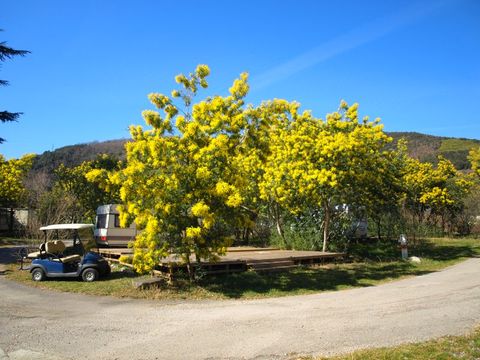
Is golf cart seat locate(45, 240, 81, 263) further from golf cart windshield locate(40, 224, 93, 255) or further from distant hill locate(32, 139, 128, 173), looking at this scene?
distant hill locate(32, 139, 128, 173)

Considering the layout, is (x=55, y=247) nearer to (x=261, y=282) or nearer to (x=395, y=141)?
(x=261, y=282)

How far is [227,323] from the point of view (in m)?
8.30

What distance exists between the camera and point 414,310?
364 inches

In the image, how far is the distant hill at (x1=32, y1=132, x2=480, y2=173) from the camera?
74213 mm

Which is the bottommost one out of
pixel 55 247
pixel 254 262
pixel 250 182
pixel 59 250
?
pixel 254 262

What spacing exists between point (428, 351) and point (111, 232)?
17837 mm

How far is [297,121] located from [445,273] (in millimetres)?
9131

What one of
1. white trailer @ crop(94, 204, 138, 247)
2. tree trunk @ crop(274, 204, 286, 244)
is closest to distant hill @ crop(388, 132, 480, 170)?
tree trunk @ crop(274, 204, 286, 244)

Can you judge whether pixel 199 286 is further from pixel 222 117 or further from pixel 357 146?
pixel 357 146

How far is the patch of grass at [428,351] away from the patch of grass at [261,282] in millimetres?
5327

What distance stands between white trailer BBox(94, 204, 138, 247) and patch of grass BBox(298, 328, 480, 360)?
16.8m

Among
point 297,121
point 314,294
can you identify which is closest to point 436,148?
point 297,121

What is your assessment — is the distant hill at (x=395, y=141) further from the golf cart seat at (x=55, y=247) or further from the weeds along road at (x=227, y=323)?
the weeds along road at (x=227, y=323)

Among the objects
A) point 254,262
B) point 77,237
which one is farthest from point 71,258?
point 254,262
